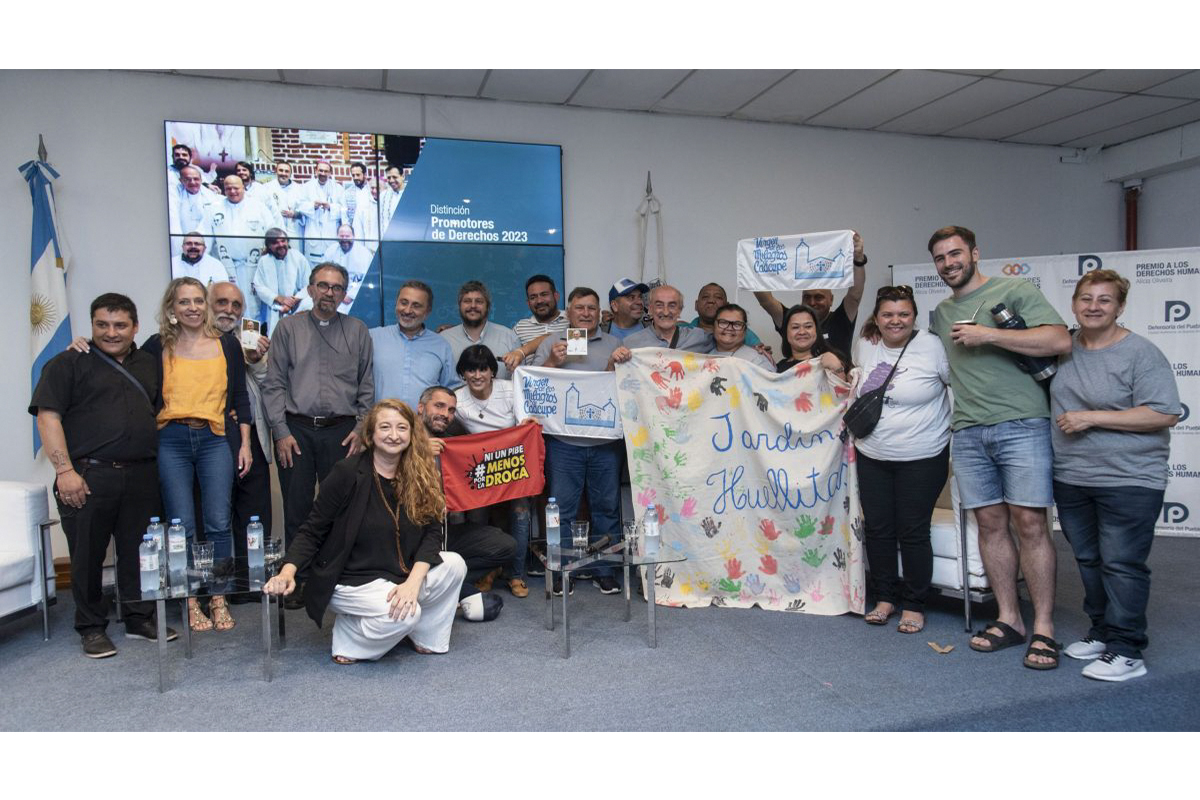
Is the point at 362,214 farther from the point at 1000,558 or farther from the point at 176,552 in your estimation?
the point at 1000,558

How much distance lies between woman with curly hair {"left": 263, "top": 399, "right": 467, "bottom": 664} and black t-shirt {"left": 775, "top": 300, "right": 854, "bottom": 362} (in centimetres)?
256

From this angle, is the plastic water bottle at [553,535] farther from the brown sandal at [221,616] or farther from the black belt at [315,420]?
the brown sandal at [221,616]

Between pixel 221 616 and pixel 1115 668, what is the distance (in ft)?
12.9

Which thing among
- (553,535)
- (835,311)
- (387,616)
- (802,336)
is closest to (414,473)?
(387,616)

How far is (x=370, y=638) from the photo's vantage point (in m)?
3.43

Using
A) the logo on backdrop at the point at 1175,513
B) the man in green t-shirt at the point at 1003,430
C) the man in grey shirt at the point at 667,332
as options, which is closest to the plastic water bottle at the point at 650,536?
the man in grey shirt at the point at 667,332

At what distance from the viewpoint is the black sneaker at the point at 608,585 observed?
14.9 ft

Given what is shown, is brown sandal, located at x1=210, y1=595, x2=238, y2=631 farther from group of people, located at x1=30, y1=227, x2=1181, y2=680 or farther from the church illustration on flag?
the church illustration on flag

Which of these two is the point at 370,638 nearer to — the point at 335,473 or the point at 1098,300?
the point at 335,473

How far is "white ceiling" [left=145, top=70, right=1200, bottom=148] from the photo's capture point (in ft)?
18.6

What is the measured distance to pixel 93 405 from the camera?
3.63 m

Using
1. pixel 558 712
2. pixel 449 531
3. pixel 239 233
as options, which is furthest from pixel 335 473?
pixel 239 233

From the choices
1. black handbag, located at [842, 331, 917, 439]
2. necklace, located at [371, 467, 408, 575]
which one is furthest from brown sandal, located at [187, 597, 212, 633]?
black handbag, located at [842, 331, 917, 439]

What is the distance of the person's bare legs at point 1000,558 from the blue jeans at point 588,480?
184 centimetres
